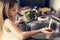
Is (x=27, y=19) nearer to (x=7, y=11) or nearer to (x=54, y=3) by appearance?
(x=7, y=11)

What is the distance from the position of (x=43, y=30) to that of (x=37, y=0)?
3.13 feet

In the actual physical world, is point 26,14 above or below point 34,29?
above

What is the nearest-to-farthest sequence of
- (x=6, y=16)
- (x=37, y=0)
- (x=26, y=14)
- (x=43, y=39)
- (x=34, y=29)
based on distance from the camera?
(x=43, y=39) → (x=34, y=29) → (x=26, y=14) → (x=6, y=16) → (x=37, y=0)

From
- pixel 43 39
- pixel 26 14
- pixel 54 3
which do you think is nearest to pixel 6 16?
pixel 26 14

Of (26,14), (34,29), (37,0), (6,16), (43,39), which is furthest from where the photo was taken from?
(37,0)

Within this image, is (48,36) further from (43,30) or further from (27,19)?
(27,19)

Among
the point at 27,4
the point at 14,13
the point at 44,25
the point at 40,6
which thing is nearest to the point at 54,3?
the point at 40,6

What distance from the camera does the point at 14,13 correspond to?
5.07ft

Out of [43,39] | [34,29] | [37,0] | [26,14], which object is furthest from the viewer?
[37,0]

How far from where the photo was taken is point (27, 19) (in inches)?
52.1

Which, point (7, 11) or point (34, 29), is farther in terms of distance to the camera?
point (7, 11)

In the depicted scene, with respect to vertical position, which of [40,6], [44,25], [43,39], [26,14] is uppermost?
[40,6]

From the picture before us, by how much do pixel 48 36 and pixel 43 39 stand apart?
0.15 feet

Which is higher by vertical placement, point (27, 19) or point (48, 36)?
point (27, 19)
